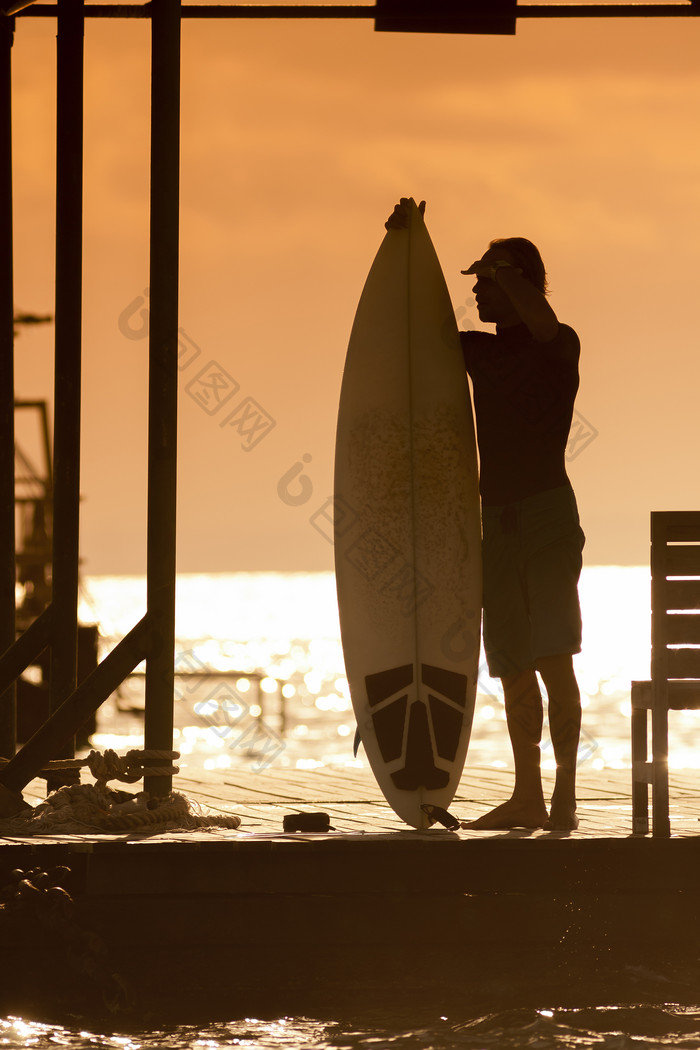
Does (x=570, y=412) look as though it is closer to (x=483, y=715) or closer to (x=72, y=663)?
(x=72, y=663)

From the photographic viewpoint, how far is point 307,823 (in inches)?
191

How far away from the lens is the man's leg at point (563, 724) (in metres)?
4.69

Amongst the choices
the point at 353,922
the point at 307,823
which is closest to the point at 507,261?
the point at 307,823

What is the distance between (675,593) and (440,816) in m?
1.10

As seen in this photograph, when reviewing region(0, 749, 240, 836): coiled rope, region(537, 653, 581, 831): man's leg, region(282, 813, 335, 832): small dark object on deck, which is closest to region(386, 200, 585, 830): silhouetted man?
region(537, 653, 581, 831): man's leg

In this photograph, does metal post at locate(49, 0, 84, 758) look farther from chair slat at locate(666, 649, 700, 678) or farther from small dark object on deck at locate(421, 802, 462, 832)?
chair slat at locate(666, 649, 700, 678)

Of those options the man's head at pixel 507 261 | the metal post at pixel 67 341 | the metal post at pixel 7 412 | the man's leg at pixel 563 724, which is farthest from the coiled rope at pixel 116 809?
the man's head at pixel 507 261

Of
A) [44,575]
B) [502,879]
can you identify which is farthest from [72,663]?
[44,575]

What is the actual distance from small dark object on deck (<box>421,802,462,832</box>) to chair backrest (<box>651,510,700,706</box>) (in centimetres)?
84

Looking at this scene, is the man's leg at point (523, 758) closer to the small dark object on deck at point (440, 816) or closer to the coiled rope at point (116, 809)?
the small dark object on deck at point (440, 816)

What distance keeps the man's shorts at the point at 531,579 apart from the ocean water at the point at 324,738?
3.66 feet

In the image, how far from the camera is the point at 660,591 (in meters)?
4.61

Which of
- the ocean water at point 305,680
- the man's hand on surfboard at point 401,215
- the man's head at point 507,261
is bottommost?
the ocean water at point 305,680

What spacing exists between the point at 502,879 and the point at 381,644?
105cm
